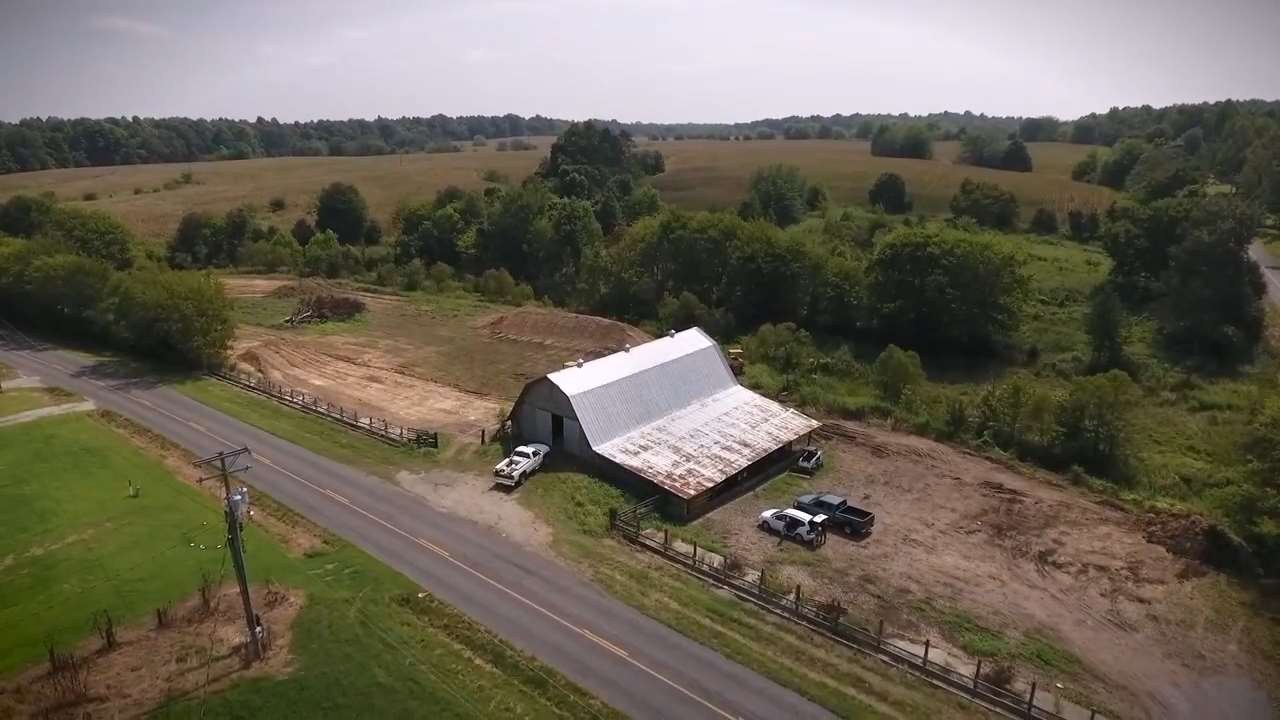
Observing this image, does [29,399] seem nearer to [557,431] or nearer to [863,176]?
[557,431]

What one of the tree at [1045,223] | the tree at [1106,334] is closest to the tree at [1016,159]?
the tree at [1045,223]

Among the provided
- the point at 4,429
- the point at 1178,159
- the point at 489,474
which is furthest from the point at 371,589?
the point at 1178,159

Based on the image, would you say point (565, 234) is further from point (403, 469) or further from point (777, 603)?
point (777, 603)

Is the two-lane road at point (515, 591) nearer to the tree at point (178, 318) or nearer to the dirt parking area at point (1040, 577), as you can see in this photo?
the dirt parking area at point (1040, 577)

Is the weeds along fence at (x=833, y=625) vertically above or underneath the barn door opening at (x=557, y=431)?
underneath

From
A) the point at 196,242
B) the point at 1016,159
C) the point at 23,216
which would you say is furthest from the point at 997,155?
the point at 23,216

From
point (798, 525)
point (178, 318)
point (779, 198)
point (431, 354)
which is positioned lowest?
point (431, 354)
